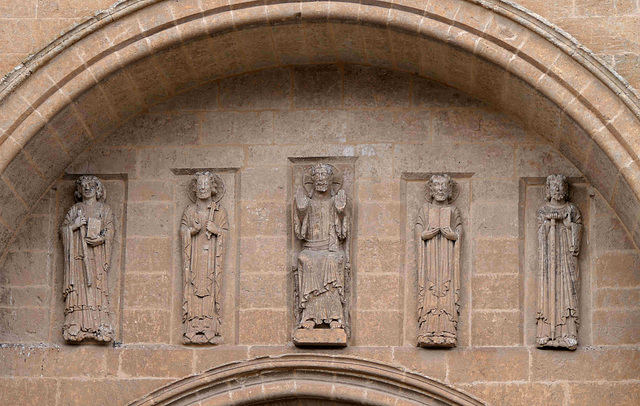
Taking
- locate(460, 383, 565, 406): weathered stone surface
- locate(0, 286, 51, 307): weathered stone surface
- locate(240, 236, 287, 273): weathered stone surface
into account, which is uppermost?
locate(240, 236, 287, 273): weathered stone surface

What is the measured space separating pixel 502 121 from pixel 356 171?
1.24m

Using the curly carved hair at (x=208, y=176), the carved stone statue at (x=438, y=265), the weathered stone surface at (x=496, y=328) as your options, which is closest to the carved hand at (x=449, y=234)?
the carved stone statue at (x=438, y=265)

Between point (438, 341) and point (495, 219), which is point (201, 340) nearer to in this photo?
point (438, 341)

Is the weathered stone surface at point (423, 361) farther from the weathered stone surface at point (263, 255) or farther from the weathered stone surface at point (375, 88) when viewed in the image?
the weathered stone surface at point (375, 88)

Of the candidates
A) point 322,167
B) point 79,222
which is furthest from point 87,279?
point 322,167

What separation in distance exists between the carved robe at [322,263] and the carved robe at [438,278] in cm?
62

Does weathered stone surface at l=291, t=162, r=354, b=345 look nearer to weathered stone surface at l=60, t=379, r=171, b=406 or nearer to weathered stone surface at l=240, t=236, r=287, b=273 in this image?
weathered stone surface at l=240, t=236, r=287, b=273

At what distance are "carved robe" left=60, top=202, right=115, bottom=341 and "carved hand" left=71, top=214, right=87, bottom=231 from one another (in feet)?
0.07

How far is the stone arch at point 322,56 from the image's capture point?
37.5ft

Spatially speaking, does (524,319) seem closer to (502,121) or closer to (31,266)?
(502,121)

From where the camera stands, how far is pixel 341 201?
12.2 metres

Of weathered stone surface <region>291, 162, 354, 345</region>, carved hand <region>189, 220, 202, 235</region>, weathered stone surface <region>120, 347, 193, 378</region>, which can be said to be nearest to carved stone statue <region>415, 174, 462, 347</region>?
weathered stone surface <region>291, 162, 354, 345</region>

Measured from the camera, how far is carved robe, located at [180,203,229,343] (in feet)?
39.8

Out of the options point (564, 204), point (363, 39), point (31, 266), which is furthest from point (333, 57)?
point (31, 266)
